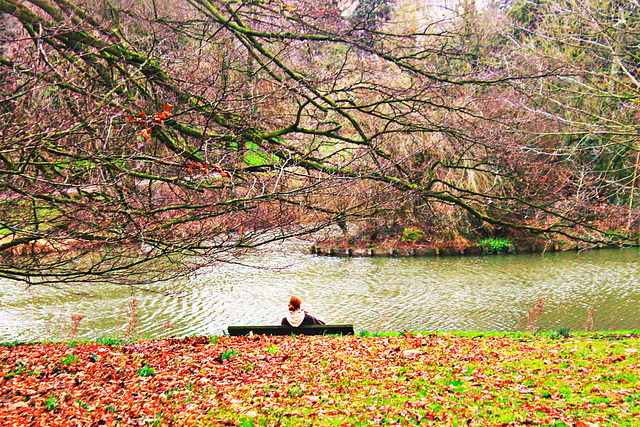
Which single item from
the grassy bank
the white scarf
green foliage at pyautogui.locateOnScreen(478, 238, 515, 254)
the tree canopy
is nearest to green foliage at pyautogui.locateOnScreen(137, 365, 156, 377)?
the grassy bank

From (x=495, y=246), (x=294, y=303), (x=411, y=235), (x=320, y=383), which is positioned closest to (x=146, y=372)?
(x=320, y=383)

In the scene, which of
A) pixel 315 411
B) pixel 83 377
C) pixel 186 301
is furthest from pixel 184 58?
pixel 186 301

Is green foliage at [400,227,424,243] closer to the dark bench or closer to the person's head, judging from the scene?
the dark bench

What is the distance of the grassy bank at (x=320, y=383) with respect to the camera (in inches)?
169

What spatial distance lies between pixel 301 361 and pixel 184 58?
12.2 feet

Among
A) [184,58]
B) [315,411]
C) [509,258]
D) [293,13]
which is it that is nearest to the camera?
[315,411]

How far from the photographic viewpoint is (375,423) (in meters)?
4.22

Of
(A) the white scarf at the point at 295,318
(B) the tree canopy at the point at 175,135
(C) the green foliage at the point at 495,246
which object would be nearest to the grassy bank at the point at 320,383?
(A) the white scarf at the point at 295,318

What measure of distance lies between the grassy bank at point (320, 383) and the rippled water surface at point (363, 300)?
8.94 feet

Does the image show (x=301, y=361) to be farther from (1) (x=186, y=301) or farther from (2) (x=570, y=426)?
(1) (x=186, y=301)

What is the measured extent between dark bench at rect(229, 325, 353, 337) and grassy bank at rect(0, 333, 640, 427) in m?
0.41

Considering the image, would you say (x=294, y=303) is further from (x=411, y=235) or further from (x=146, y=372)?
(x=411, y=235)

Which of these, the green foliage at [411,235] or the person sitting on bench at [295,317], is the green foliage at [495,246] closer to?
the green foliage at [411,235]

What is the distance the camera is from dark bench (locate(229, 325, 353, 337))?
768cm
